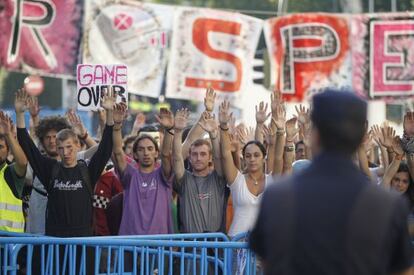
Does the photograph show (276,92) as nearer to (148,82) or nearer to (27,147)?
(27,147)

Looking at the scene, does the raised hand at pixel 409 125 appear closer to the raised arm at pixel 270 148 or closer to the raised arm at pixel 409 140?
the raised arm at pixel 409 140

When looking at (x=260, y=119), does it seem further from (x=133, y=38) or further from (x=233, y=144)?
(x=133, y=38)

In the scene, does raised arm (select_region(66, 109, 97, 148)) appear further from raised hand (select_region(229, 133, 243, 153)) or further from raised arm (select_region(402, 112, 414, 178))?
raised arm (select_region(402, 112, 414, 178))

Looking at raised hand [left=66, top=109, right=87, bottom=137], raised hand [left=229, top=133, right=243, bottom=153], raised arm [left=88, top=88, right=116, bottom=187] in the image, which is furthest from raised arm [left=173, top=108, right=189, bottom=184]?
raised hand [left=66, top=109, right=87, bottom=137]

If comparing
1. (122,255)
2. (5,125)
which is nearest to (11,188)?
(5,125)

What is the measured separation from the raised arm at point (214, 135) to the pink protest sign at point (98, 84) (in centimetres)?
79

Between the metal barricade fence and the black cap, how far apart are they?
350 centimetres

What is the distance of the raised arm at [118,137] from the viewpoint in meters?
10.7

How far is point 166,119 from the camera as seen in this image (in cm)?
1091

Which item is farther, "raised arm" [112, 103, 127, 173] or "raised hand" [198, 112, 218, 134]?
"raised hand" [198, 112, 218, 134]

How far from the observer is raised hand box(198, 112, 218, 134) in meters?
10.9

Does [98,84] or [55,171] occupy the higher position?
[98,84]

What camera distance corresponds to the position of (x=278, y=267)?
16.0 ft

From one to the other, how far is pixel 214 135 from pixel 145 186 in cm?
72
